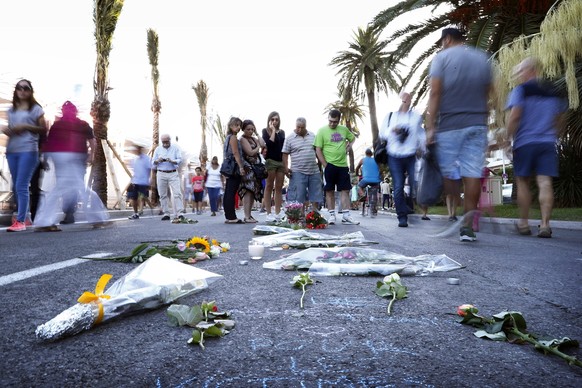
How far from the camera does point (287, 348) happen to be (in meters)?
1.67

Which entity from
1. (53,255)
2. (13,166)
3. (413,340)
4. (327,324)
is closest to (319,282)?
(327,324)

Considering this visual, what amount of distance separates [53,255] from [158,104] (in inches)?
967

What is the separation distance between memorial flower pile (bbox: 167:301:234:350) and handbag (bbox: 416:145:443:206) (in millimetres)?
3342

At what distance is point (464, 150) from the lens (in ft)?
15.3

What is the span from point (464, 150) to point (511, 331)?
10.2 feet

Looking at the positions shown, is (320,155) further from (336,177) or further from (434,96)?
(434,96)

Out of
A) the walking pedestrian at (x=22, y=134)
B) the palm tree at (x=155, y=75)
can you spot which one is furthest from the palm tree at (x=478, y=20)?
the palm tree at (x=155, y=75)

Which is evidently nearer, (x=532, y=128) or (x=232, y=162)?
(x=532, y=128)

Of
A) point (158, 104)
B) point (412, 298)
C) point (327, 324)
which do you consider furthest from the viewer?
point (158, 104)

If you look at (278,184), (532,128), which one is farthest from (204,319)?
(278,184)

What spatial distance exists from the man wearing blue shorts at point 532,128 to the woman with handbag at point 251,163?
450 centimetres

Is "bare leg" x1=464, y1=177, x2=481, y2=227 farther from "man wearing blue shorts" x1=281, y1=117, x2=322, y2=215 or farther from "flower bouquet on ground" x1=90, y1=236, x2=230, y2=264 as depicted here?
"man wearing blue shorts" x1=281, y1=117, x2=322, y2=215

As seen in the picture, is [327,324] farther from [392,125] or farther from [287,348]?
[392,125]

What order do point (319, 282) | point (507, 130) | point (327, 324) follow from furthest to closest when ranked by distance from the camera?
point (507, 130) < point (319, 282) < point (327, 324)
